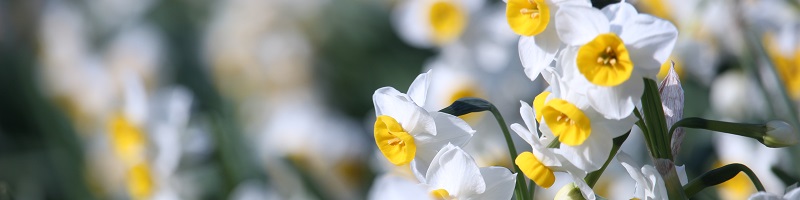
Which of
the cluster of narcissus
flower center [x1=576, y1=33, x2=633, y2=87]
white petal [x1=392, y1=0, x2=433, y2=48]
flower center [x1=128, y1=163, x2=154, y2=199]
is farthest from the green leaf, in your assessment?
white petal [x1=392, y1=0, x2=433, y2=48]

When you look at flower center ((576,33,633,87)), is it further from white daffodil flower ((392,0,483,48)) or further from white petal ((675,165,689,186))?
white daffodil flower ((392,0,483,48))

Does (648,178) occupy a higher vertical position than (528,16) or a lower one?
lower

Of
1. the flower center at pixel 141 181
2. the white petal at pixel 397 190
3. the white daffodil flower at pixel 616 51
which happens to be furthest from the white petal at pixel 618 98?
the flower center at pixel 141 181

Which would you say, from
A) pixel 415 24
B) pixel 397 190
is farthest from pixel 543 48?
pixel 415 24

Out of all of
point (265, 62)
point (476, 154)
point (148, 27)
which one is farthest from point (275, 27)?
point (476, 154)

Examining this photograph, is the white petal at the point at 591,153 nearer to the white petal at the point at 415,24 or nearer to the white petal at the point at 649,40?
the white petal at the point at 649,40

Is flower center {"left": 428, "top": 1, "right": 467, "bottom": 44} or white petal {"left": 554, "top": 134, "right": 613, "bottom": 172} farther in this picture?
flower center {"left": 428, "top": 1, "right": 467, "bottom": 44}

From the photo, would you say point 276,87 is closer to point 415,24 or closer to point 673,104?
point 415,24
